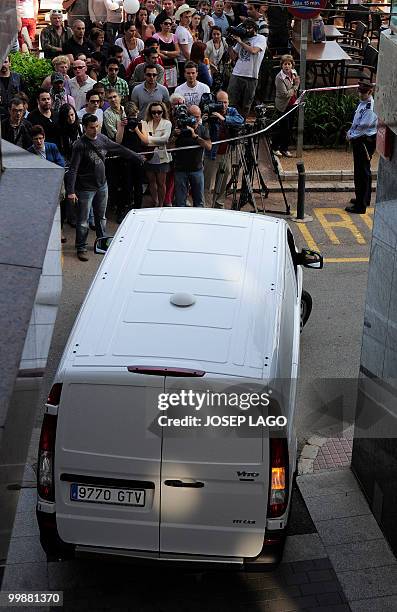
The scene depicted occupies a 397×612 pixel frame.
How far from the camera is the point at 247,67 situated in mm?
19141

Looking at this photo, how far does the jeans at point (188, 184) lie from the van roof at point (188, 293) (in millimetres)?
5369

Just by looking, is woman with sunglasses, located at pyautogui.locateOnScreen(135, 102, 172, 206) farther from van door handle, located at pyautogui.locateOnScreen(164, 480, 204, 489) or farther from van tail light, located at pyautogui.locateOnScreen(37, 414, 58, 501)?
van door handle, located at pyautogui.locateOnScreen(164, 480, 204, 489)

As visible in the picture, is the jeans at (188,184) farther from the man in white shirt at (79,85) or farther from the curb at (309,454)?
the curb at (309,454)

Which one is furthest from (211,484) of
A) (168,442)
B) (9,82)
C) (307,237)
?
(9,82)

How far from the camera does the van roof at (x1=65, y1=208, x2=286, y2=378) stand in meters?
7.25

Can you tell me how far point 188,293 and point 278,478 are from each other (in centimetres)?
165

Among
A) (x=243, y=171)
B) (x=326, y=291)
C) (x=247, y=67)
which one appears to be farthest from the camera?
(x=247, y=67)

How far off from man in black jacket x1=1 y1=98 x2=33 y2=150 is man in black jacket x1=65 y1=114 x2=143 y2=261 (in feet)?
2.19

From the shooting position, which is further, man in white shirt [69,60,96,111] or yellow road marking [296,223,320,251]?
man in white shirt [69,60,96,111]

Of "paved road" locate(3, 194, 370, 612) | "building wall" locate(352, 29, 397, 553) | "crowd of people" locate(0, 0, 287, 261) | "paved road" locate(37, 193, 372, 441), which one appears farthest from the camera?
"crowd of people" locate(0, 0, 287, 261)

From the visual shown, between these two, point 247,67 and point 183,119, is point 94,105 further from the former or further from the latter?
point 247,67

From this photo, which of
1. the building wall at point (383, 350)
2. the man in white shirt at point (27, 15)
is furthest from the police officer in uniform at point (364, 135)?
the man in white shirt at point (27, 15)

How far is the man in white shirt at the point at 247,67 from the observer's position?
62.3 feet

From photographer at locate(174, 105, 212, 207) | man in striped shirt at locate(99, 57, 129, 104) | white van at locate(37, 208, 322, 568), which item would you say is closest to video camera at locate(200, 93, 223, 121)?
photographer at locate(174, 105, 212, 207)
